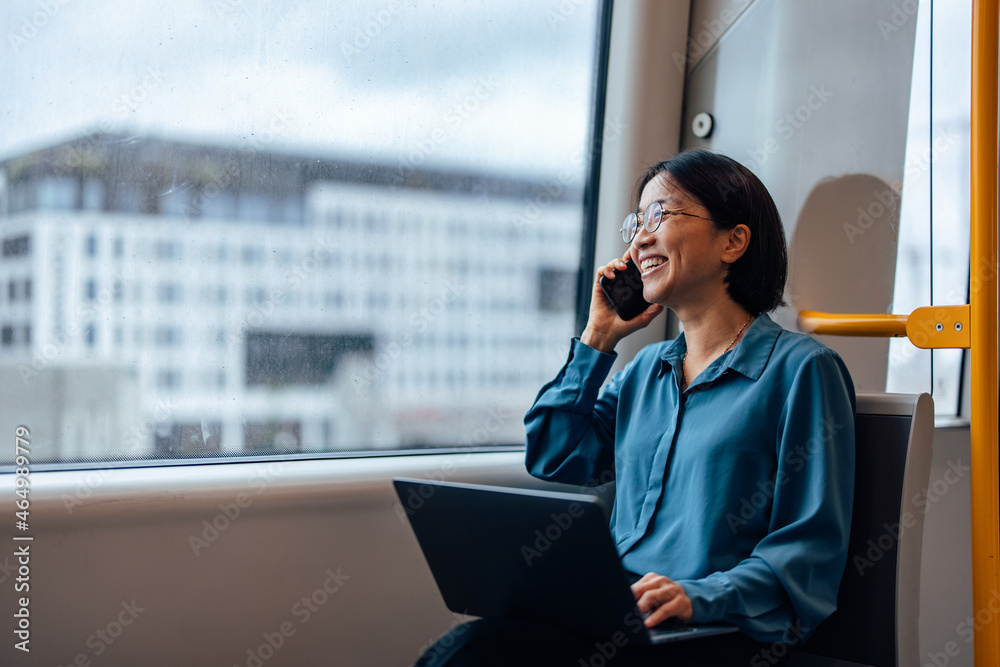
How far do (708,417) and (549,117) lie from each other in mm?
1093

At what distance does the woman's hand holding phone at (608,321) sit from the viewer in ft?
5.45

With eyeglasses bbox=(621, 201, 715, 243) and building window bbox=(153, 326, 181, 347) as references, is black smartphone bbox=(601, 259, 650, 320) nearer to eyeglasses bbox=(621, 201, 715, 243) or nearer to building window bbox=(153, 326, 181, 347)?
eyeglasses bbox=(621, 201, 715, 243)

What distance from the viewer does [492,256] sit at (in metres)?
2.04

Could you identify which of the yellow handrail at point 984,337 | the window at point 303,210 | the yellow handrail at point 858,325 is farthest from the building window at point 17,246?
the yellow handrail at point 984,337

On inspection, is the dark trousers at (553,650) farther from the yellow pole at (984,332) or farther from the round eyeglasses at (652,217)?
the round eyeglasses at (652,217)

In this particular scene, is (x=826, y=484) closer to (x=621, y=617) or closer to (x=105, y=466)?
(x=621, y=617)

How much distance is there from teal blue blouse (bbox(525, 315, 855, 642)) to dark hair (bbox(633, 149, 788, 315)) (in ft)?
0.28

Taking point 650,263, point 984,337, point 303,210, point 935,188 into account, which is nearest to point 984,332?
point 984,337

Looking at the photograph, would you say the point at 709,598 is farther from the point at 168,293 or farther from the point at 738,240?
the point at 168,293

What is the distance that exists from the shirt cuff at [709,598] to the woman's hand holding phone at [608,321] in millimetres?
636

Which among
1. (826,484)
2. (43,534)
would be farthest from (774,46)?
(43,534)

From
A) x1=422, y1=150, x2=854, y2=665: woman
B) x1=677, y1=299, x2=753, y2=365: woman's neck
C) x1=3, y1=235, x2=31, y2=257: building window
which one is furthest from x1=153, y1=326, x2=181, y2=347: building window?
x1=677, y1=299, x2=753, y2=365: woman's neck

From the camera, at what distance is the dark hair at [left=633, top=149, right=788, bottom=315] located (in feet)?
4.75

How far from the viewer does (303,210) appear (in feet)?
5.79
